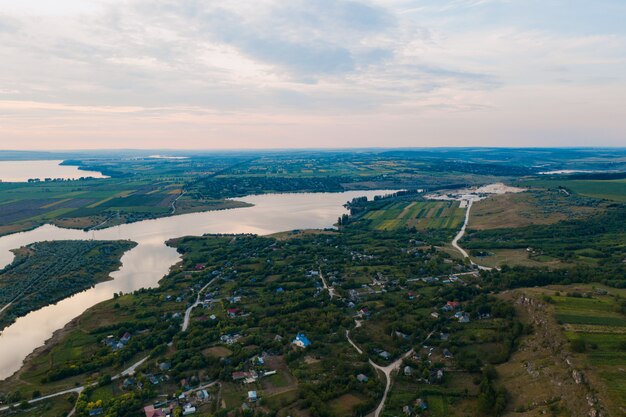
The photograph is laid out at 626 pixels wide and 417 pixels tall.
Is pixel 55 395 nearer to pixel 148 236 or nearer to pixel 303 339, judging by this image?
pixel 303 339

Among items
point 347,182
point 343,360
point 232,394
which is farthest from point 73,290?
point 347,182

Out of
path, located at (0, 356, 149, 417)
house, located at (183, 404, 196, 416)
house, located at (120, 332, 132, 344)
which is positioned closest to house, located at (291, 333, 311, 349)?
house, located at (183, 404, 196, 416)

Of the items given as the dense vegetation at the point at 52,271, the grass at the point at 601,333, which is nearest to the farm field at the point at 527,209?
the grass at the point at 601,333

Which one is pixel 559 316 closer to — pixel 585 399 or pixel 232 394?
pixel 585 399

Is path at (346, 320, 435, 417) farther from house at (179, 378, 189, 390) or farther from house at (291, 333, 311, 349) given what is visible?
house at (179, 378, 189, 390)

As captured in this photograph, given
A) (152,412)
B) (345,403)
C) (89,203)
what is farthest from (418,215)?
(89,203)

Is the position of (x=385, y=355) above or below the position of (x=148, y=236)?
below

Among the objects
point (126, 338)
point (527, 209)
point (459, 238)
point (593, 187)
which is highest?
point (593, 187)
